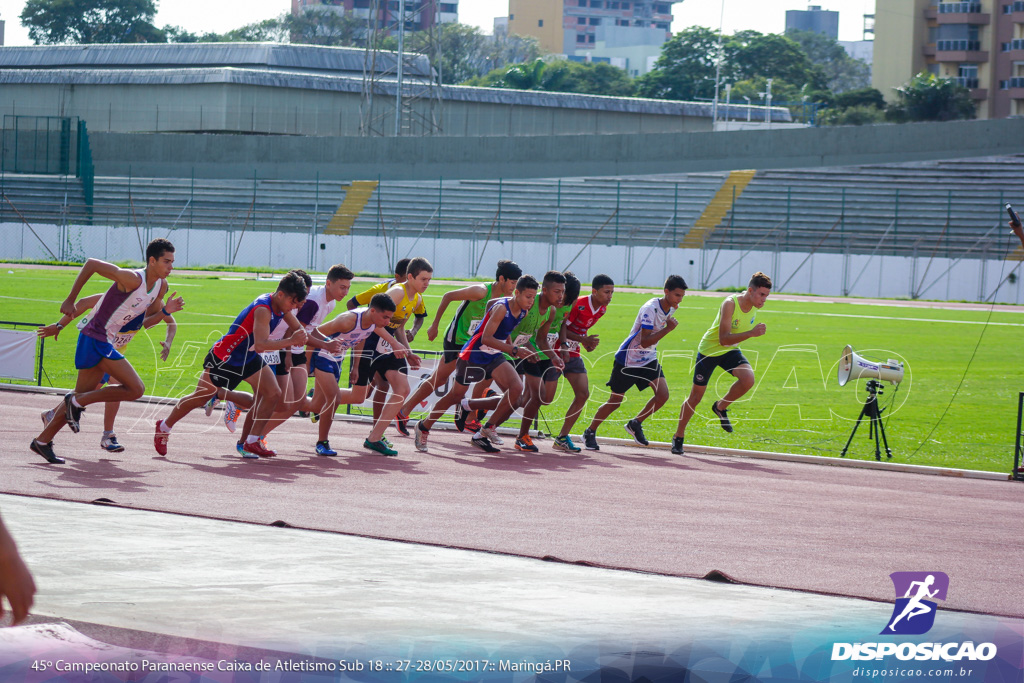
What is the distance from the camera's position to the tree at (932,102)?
77.9m

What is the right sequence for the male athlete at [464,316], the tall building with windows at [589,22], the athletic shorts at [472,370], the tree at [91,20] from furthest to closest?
the tall building with windows at [589,22] → the tree at [91,20] → the male athlete at [464,316] → the athletic shorts at [472,370]

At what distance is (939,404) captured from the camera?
16828mm

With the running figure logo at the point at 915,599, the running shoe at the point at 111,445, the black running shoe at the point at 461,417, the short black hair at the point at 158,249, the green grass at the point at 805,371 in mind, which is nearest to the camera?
the running figure logo at the point at 915,599

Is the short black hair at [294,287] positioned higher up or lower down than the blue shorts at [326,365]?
higher up

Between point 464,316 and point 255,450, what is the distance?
9.62 feet

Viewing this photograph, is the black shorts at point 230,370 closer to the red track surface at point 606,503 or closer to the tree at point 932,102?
the red track surface at point 606,503

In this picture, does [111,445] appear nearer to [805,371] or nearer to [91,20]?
[805,371]

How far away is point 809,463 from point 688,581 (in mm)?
5889

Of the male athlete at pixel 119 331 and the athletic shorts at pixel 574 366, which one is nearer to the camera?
the male athlete at pixel 119 331

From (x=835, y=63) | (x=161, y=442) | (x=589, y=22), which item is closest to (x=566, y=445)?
(x=161, y=442)

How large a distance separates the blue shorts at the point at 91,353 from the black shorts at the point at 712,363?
5998 mm

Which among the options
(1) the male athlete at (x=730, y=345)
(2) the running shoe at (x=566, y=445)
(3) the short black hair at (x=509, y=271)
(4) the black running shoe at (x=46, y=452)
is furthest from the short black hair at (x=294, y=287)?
(1) the male athlete at (x=730, y=345)

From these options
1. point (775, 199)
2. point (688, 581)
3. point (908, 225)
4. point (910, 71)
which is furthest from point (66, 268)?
point (910, 71)

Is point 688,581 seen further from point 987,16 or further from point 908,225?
point 987,16
